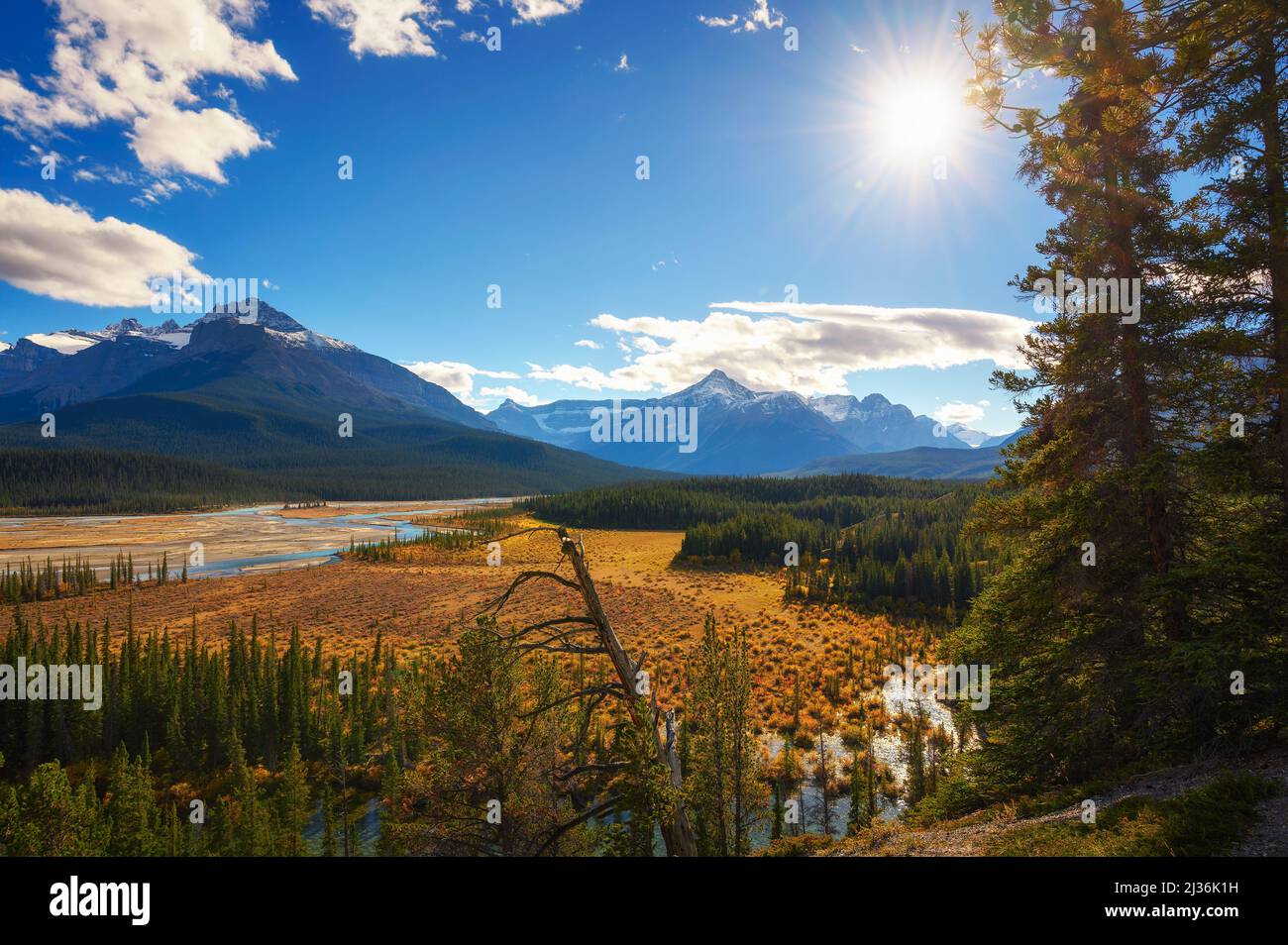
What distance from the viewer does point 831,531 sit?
97188 millimetres

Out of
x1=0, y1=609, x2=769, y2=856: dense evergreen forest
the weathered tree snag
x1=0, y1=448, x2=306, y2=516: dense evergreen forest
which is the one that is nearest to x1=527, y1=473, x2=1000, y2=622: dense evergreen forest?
x1=0, y1=609, x2=769, y2=856: dense evergreen forest

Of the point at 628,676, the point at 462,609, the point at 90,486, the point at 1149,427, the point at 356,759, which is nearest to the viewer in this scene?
the point at 628,676


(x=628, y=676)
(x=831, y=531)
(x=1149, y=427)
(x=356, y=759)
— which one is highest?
(x=1149, y=427)

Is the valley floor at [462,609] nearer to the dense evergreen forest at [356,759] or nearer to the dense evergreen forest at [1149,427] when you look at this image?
the dense evergreen forest at [356,759]

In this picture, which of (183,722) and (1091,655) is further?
(183,722)

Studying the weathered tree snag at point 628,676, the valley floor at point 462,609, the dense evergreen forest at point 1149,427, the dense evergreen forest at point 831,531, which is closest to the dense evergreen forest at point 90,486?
the dense evergreen forest at point 831,531

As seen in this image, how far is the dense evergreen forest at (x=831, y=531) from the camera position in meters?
60.7

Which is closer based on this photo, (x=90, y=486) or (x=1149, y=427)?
(x=1149, y=427)

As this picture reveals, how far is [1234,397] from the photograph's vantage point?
30.8 feet

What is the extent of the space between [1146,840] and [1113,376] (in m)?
8.59

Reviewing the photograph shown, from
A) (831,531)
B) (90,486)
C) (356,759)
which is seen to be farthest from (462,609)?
(90,486)

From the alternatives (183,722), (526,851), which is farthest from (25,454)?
(526,851)

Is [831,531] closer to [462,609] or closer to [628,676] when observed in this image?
[462,609]
